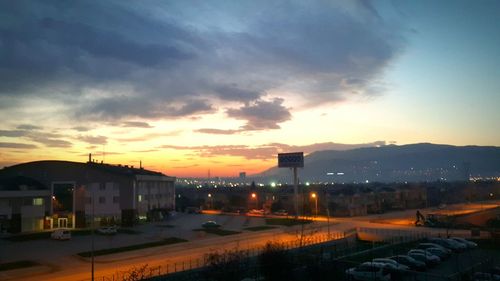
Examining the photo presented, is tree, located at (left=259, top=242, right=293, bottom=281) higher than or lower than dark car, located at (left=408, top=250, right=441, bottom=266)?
higher

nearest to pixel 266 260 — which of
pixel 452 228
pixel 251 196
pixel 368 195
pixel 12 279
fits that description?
pixel 12 279

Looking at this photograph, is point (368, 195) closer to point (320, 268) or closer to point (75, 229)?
point (75, 229)

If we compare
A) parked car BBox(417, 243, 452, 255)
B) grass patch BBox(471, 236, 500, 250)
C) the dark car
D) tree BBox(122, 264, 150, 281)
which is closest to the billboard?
grass patch BBox(471, 236, 500, 250)

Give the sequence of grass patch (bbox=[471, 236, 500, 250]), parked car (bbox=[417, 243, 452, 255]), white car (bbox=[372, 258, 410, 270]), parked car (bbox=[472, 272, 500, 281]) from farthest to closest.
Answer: grass patch (bbox=[471, 236, 500, 250])
parked car (bbox=[417, 243, 452, 255])
white car (bbox=[372, 258, 410, 270])
parked car (bbox=[472, 272, 500, 281])

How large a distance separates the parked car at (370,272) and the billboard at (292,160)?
170 feet

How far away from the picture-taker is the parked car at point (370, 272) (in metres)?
30.2

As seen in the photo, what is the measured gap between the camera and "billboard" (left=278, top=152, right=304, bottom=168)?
84000mm

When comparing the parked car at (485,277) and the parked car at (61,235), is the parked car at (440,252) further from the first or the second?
the parked car at (61,235)

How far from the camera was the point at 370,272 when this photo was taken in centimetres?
3069

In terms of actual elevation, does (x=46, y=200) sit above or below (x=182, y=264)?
above

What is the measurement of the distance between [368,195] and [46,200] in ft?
208

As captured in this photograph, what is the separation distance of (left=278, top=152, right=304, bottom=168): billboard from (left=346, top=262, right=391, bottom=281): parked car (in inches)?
2037

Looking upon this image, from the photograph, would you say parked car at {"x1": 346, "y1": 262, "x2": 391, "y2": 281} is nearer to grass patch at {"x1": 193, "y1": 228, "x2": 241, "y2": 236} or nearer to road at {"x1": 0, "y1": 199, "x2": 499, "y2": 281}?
road at {"x1": 0, "y1": 199, "x2": 499, "y2": 281}

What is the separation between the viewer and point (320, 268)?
98.3 ft
